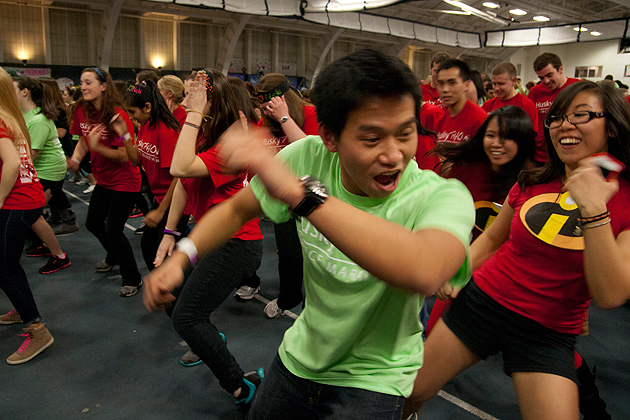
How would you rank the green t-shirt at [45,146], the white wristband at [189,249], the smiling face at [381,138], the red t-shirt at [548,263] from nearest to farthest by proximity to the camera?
the smiling face at [381,138] < the white wristband at [189,249] < the red t-shirt at [548,263] < the green t-shirt at [45,146]

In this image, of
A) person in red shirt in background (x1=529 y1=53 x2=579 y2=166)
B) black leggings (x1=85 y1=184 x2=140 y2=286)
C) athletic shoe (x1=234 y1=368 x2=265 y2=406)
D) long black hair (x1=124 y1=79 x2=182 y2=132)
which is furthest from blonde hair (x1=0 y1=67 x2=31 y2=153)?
person in red shirt in background (x1=529 y1=53 x2=579 y2=166)

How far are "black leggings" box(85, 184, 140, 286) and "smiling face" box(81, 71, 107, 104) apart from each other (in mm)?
820

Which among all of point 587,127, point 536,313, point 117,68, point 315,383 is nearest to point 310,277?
point 315,383

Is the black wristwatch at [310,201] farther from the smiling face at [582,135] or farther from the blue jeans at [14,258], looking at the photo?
the blue jeans at [14,258]

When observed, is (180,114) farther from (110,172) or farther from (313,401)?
(313,401)

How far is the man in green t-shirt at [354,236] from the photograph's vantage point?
0.85 m

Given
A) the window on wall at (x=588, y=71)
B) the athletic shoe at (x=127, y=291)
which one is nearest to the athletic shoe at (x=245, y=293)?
the athletic shoe at (x=127, y=291)

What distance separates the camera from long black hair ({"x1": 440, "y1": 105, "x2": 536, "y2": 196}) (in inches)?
102

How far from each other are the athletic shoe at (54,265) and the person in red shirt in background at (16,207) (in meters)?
1.68

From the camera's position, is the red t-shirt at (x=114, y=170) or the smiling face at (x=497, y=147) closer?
the smiling face at (x=497, y=147)

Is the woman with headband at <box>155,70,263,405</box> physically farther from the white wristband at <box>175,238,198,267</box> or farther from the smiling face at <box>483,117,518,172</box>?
the smiling face at <box>483,117,518,172</box>

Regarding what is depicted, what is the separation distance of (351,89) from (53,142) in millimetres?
4711

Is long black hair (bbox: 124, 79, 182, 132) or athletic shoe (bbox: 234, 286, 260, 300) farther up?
long black hair (bbox: 124, 79, 182, 132)

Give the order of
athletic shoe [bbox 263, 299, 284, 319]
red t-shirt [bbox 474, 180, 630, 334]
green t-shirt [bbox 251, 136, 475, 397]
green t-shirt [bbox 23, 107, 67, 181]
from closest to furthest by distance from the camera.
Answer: green t-shirt [bbox 251, 136, 475, 397]
red t-shirt [bbox 474, 180, 630, 334]
athletic shoe [bbox 263, 299, 284, 319]
green t-shirt [bbox 23, 107, 67, 181]
